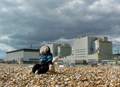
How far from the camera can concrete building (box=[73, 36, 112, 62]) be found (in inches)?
3132

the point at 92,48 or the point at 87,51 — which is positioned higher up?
the point at 92,48

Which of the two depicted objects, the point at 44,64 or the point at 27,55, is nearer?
the point at 44,64

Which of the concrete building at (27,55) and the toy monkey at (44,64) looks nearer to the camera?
the toy monkey at (44,64)

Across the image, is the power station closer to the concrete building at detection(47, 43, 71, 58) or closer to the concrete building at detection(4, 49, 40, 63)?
the concrete building at detection(4, 49, 40, 63)

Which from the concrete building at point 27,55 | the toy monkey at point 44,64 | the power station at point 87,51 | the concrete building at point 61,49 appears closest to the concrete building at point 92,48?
the power station at point 87,51

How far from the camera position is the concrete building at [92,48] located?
3132 inches

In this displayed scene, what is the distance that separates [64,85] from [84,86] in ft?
2.62

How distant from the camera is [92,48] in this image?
88375mm

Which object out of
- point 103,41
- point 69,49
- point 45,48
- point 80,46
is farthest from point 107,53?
point 45,48

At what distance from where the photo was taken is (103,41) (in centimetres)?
8506

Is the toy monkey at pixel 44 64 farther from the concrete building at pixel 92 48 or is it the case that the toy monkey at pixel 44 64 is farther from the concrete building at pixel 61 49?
the concrete building at pixel 61 49

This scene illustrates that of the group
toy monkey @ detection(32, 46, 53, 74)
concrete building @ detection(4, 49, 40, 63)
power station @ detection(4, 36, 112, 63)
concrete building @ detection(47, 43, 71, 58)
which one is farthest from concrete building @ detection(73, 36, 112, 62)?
toy monkey @ detection(32, 46, 53, 74)

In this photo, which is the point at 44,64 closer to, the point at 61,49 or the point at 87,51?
the point at 87,51

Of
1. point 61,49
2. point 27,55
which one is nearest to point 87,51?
point 61,49
